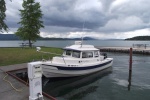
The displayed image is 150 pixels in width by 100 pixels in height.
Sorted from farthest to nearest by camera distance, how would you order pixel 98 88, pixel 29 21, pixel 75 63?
pixel 29 21
pixel 75 63
pixel 98 88

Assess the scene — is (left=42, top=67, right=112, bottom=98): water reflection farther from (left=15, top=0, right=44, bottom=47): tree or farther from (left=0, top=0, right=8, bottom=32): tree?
(left=15, top=0, right=44, bottom=47): tree

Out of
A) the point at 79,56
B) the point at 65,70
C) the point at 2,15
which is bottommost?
the point at 65,70

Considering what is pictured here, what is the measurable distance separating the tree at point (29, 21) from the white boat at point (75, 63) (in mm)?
17064

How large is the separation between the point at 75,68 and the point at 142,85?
18.3 ft

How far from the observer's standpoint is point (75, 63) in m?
13.3

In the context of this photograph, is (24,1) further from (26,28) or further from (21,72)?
(21,72)

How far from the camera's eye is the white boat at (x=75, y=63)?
39.8 ft

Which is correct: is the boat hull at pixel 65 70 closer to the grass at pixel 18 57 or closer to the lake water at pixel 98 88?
the lake water at pixel 98 88

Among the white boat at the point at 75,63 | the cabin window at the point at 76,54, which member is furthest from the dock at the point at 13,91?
the cabin window at the point at 76,54

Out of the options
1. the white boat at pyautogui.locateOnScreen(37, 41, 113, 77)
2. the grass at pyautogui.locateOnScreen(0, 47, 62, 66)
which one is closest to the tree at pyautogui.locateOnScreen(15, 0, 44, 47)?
the grass at pyautogui.locateOnScreen(0, 47, 62, 66)

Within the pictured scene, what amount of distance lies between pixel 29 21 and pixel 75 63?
20482mm

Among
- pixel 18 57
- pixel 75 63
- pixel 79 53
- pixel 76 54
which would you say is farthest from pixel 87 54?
pixel 18 57

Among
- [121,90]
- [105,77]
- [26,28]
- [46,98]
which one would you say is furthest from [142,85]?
[26,28]

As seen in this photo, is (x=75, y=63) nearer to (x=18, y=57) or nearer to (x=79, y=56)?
(x=79, y=56)
